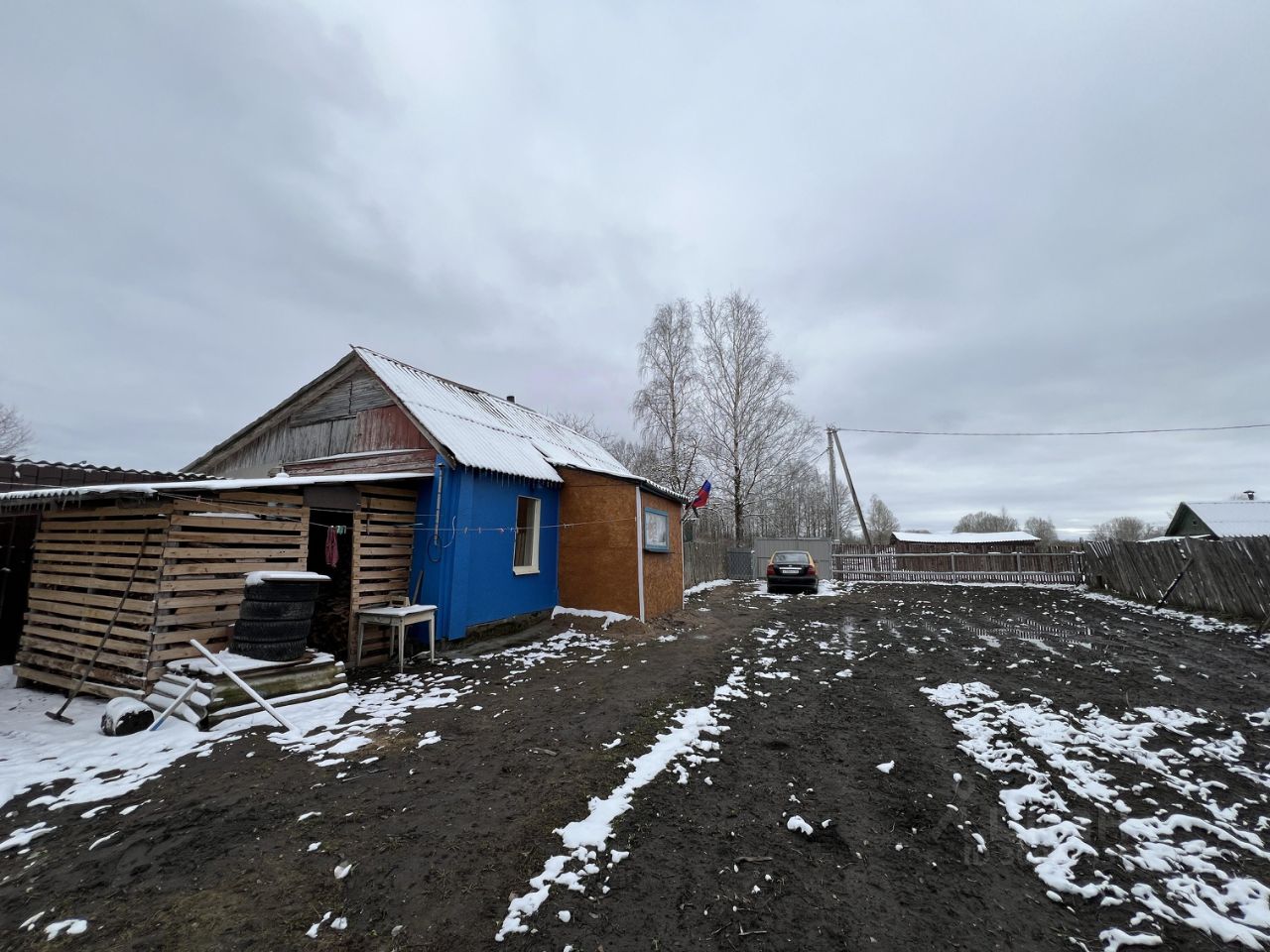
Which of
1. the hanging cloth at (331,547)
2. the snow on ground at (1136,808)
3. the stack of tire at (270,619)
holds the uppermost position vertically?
the hanging cloth at (331,547)

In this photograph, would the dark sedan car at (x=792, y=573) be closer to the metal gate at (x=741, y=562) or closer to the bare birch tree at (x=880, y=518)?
the metal gate at (x=741, y=562)

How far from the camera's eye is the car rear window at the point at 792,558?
1894 centimetres

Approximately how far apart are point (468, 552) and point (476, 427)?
10.7 ft

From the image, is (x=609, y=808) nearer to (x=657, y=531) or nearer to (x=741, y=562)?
(x=657, y=531)

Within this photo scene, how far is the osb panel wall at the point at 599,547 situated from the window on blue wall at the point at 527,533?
85cm

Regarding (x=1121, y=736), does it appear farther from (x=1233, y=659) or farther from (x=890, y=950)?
(x=1233, y=659)

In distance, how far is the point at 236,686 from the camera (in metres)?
5.56

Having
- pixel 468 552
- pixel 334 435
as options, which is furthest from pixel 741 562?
pixel 334 435

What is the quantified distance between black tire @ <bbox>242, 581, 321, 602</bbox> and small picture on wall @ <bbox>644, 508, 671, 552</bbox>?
6.63 meters

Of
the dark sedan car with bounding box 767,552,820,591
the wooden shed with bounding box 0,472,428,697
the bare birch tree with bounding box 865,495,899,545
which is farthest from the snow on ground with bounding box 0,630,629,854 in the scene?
the bare birch tree with bounding box 865,495,899,545

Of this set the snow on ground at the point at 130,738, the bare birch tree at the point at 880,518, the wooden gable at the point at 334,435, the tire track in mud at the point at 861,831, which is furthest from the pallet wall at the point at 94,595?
the bare birch tree at the point at 880,518

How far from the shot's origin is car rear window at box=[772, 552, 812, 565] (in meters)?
18.9

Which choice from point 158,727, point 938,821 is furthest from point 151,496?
point 938,821

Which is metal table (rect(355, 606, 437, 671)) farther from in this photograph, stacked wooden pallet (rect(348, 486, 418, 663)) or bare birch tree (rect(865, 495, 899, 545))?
bare birch tree (rect(865, 495, 899, 545))
